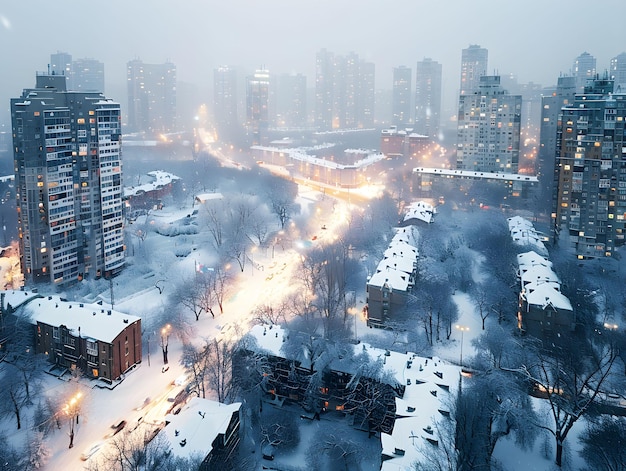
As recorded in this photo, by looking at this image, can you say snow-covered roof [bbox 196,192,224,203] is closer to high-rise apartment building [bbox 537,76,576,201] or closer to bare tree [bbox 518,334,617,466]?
high-rise apartment building [bbox 537,76,576,201]

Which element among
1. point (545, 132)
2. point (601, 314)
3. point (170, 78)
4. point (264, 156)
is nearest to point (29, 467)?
point (601, 314)

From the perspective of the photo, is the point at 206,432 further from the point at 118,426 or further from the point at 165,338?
the point at 165,338

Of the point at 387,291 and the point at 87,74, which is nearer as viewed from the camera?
the point at 387,291

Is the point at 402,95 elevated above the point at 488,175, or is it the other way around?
the point at 402,95

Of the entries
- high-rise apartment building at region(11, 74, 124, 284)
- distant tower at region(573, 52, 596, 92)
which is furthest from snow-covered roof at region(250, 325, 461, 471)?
distant tower at region(573, 52, 596, 92)

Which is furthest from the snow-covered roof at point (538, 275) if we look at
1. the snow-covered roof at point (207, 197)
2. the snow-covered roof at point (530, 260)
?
the snow-covered roof at point (207, 197)

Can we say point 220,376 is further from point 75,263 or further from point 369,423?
point 75,263

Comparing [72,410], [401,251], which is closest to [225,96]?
[401,251]
